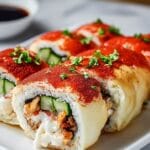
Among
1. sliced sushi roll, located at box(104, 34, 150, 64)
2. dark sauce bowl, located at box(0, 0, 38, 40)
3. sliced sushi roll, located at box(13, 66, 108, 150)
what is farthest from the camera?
dark sauce bowl, located at box(0, 0, 38, 40)

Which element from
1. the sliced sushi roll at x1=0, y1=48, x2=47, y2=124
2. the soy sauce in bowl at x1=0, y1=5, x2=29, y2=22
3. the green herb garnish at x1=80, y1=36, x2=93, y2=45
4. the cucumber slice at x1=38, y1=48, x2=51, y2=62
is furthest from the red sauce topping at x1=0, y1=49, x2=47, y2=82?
the soy sauce in bowl at x1=0, y1=5, x2=29, y2=22

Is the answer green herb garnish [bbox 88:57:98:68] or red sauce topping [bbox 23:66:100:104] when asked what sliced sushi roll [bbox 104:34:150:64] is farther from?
red sauce topping [bbox 23:66:100:104]

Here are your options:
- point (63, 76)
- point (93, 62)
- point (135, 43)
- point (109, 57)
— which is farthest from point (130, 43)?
point (63, 76)

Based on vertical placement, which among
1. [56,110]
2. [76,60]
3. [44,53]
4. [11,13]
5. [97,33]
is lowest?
[11,13]

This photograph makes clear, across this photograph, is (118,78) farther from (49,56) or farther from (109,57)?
(49,56)

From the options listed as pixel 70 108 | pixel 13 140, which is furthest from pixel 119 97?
pixel 13 140

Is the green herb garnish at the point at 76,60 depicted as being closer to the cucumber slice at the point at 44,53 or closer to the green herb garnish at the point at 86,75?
the green herb garnish at the point at 86,75

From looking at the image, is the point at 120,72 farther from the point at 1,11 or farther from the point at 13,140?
the point at 1,11
